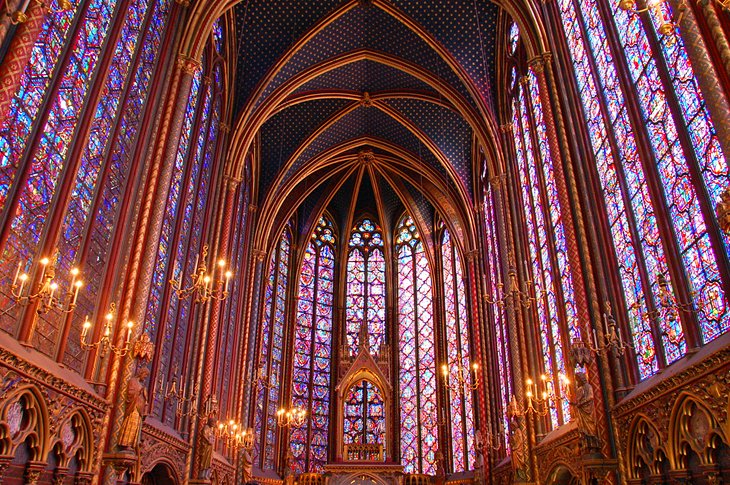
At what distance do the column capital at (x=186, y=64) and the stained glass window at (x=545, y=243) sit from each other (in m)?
8.74

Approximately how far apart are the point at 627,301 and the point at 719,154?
12.2 feet

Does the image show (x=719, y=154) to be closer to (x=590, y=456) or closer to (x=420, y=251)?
(x=590, y=456)

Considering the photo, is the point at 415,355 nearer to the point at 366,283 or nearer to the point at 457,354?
the point at 457,354

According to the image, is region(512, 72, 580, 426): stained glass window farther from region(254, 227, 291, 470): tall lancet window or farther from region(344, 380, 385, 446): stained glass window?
region(254, 227, 291, 470): tall lancet window

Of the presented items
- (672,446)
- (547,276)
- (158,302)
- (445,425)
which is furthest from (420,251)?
(672,446)

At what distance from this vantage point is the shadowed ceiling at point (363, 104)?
19703 millimetres

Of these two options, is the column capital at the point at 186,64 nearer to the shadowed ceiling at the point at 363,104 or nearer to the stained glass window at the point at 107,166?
the stained glass window at the point at 107,166

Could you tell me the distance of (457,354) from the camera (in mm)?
24766

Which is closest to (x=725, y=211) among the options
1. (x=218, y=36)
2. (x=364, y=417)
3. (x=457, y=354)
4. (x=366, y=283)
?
(x=218, y=36)

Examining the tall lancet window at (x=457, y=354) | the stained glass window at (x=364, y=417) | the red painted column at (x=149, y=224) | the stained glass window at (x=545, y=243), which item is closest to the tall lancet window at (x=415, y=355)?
the tall lancet window at (x=457, y=354)

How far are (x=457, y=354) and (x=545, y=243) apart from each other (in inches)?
405

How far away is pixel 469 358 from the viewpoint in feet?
80.0

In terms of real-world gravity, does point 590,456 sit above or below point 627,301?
below

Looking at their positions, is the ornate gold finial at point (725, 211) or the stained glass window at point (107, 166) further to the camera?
the stained glass window at point (107, 166)
